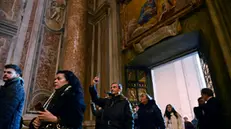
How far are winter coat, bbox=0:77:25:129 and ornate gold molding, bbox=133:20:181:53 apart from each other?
11.5ft

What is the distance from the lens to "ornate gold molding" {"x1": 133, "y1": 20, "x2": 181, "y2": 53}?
4160 mm

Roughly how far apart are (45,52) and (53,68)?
541 mm

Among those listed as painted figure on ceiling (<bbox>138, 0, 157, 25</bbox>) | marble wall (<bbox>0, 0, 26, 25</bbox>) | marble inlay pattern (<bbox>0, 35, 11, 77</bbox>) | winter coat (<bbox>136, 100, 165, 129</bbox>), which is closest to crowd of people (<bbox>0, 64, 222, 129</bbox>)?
winter coat (<bbox>136, 100, 165, 129</bbox>)

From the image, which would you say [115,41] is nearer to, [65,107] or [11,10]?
[11,10]

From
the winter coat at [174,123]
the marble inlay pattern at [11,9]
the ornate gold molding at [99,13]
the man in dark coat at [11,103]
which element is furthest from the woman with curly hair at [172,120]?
the marble inlay pattern at [11,9]

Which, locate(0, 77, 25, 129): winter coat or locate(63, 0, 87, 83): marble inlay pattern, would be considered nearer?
locate(0, 77, 25, 129): winter coat

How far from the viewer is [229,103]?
296cm

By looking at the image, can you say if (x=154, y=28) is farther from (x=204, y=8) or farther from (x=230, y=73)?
(x=230, y=73)

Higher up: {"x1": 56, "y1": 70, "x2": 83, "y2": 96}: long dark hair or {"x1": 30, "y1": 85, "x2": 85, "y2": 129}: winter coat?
{"x1": 56, "y1": 70, "x2": 83, "y2": 96}: long dark hair

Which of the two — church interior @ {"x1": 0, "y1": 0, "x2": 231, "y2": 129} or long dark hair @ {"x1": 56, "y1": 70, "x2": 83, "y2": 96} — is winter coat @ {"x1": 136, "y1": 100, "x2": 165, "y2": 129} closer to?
church interior @ {"x1": 0, "y1": 0, "x2": 231, "y2": 129}

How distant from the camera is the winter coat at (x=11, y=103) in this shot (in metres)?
1.62

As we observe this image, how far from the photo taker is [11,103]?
1.68m

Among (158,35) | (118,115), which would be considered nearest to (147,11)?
(158,35)

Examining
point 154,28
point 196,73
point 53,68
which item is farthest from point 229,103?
point 196,73
